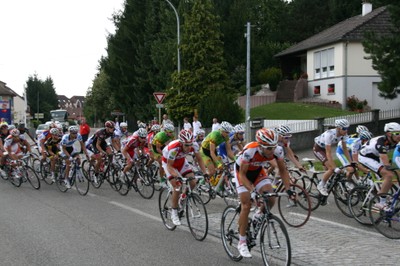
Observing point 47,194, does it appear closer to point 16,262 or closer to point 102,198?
point 102,198

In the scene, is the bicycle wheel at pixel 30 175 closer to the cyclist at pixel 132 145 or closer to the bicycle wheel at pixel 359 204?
the cyclist at pixel 132 145

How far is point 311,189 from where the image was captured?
10.1m

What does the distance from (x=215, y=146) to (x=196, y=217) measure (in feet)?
10.6

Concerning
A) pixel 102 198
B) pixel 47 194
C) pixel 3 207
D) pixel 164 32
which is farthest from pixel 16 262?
pixel 164 32

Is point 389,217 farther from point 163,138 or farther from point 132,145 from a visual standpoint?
point 132,145

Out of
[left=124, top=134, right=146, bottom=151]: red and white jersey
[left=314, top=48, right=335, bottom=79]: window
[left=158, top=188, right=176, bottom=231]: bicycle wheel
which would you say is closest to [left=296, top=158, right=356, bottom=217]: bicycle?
[left=158, top=188, right=176, bottom=231]: bicycle wheel

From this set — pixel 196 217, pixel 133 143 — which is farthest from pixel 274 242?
pixel 133 143

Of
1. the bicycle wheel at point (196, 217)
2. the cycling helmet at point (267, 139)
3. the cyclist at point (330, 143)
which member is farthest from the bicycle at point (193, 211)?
the cyclist at point (330, 143)

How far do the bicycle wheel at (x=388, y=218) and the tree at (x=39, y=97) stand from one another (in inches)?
4430

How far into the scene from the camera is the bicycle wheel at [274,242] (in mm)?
5605

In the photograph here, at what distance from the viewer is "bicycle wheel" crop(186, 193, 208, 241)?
770 cm

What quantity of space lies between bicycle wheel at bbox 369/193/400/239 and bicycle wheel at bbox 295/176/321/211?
189 cm

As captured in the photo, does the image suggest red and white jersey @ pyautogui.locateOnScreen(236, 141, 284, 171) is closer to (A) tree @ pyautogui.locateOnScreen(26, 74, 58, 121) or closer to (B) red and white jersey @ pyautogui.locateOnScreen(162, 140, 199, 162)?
(B) red and white jersey @ pyautogui.locateOnScreen(162, 140, 199, 162)

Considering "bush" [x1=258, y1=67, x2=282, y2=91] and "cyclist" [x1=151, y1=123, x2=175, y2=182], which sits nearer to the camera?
"cyclist" [x1=151, y1=123, x2=175, y2=182]
